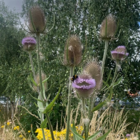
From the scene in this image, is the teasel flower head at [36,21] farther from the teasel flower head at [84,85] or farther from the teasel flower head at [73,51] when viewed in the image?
the teasel flower head at [84,85]

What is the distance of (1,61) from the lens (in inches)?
269

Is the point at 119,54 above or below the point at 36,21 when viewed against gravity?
below

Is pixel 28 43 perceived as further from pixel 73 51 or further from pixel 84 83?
pixel 84 83

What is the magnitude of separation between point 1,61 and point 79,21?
3.28m

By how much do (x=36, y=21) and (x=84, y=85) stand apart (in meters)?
0.39

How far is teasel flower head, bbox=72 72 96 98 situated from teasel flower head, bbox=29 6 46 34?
1.11ft

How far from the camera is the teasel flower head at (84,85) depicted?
0.68 metres

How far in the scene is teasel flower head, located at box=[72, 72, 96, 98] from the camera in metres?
0.68

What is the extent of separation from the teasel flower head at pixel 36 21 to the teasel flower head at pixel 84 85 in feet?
1.11

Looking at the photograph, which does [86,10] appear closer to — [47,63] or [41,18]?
[47,63]

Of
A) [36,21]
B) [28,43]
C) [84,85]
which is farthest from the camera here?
[28,43]

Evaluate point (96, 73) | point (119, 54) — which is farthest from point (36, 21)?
point (119, 54)

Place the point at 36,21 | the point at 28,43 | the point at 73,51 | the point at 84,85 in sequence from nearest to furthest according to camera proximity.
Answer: the point at 84,85 < the point at 73,51 < the point at 36,21 < the point at 28,43

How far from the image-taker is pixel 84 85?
681 mm
